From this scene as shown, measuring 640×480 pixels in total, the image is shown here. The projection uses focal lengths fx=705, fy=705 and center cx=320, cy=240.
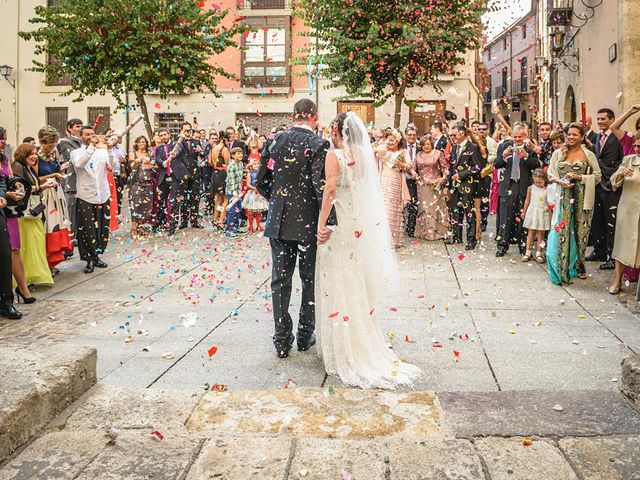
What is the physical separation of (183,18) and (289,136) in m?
13.8

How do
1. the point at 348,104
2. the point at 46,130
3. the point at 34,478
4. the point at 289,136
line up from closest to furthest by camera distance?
the point at 34,478 < the point at 289,136 < the point at 46,130 < the point at 348,104

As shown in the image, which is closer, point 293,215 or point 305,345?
point 293,215

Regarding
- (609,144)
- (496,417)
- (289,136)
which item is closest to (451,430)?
(496,417)

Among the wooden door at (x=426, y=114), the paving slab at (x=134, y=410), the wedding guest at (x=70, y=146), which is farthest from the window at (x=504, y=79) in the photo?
the paving slab at (x=134, y=410)

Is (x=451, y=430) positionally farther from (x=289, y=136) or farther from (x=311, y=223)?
(x=289, y=136)

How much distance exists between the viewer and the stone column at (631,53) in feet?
41.2

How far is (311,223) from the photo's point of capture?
5.26 meters

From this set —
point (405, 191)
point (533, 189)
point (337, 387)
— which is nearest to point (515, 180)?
point (533, 189)

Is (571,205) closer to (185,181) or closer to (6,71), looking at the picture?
(185,181)

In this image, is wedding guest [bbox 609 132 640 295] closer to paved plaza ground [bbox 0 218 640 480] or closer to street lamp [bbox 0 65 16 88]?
paved plaza ground [bbox 0 218 640 480]

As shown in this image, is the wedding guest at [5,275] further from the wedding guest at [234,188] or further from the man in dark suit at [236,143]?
the man in dark suit at [236,143]

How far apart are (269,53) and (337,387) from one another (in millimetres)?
25573

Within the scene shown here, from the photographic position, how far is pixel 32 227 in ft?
26.3

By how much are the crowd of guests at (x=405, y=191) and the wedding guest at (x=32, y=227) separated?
1 centimetres
